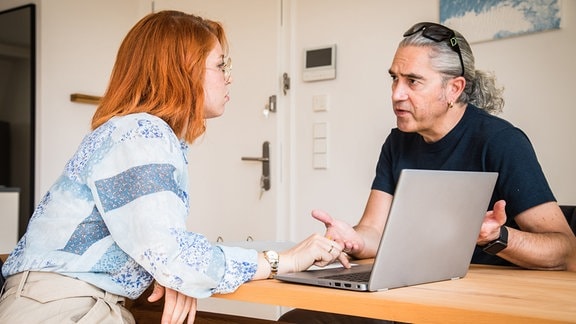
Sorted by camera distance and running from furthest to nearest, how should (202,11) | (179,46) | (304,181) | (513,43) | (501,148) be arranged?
(202,11) → (304,181) → (513,43) → (501,148) → (179,46)

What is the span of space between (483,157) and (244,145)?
214cm

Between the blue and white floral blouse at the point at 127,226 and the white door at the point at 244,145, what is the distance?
238 centimetres

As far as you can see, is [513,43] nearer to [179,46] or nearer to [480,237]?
[480,237]

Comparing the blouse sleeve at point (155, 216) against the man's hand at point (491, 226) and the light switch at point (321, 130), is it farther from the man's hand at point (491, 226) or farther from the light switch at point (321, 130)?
the light switch at point (321, 130)

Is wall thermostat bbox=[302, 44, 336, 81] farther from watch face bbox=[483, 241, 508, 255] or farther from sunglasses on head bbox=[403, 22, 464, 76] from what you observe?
watch face bbox=[483, 241, 508, 255]

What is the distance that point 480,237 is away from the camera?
136cm

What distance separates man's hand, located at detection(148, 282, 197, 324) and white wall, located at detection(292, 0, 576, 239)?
203 centimetres

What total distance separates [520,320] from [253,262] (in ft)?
1.69

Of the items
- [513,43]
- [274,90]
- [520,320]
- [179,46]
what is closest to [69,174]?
[179,46]

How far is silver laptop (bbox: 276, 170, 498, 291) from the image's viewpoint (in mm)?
1069

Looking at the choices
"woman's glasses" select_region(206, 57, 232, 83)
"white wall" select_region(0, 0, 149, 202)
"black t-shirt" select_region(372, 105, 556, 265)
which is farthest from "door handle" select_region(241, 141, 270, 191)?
"woman's glasses" select_region(206, 57, 232, 83)

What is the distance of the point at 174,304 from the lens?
1.18 meters

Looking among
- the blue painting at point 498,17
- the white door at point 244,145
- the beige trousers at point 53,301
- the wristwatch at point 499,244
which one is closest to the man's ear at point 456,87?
the wristwatch at point 499,244

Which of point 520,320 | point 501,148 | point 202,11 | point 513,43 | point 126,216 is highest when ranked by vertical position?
point 202,11
